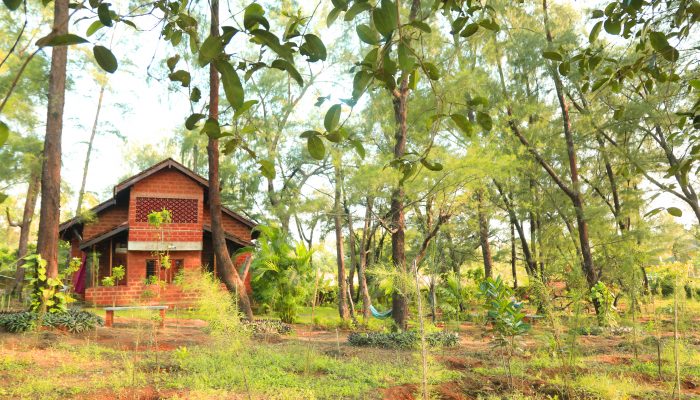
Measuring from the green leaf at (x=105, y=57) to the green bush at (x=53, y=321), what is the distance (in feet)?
26.9

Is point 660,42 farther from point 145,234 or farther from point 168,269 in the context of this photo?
point 168,269

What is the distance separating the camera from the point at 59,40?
2.46 ft

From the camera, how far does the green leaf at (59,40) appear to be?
2.37 feet

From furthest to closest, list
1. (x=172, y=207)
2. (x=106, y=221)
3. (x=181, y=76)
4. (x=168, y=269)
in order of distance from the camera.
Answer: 1. (x=106, y=221)
2. (x=172, y=207)
3. (x=168, y=269)
4. (x=181, y=76)

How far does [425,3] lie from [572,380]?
6830 mm

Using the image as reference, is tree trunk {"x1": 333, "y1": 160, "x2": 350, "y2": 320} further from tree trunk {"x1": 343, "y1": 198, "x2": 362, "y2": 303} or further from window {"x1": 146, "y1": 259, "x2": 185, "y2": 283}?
window {"x1": 146, "y1": 259, "x2": 185, "y2": 283}

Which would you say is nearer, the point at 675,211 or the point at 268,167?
the point at 268,167

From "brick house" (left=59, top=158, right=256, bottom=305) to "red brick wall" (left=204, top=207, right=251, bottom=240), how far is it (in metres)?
0.04

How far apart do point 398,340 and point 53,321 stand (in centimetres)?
589

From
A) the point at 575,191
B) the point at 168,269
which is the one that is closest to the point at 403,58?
the point at 575,191

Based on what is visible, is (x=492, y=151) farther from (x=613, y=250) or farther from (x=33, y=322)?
(x=33, y=322)

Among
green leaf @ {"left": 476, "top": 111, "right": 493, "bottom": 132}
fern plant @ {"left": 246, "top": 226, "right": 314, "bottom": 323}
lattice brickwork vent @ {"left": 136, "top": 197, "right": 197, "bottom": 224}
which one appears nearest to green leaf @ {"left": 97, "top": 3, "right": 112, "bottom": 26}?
green leaf @ {"left": 476, "top": 111, "right": 493, "bottom": 132}

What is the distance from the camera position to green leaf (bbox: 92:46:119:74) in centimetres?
87

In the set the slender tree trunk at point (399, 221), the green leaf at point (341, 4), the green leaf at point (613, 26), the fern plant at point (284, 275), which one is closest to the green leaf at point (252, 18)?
the green leaf at point (341, 4)
